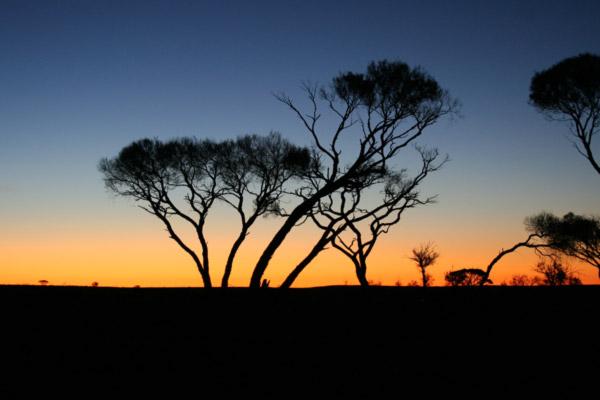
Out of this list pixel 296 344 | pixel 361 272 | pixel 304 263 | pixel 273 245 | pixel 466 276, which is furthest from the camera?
pixel 466 276

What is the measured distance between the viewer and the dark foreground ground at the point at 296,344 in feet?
15.5

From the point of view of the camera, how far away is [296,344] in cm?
584

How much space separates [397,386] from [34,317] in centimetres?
476

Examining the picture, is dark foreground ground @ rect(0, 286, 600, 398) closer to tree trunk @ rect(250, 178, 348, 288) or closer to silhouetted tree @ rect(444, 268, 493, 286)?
tree trunk @ rect(250, 178, 348, 288)

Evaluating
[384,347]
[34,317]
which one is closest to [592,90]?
[384,347]

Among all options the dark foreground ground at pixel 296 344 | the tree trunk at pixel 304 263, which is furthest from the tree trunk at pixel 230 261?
the dark foreground ground at pixel 296 344

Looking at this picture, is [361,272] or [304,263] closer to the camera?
[304,263]

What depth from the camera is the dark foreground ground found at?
4727 millimetres

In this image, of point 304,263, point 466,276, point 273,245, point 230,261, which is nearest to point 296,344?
point 273,245

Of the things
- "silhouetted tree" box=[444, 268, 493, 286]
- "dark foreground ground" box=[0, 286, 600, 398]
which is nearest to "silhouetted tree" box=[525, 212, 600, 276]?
"silhouetted tree" box=[444, 268, 493, 286]

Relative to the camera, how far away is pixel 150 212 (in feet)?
78.7

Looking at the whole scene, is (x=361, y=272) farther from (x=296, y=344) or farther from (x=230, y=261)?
(x=296, y=344)

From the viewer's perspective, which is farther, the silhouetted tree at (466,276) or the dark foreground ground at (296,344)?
the silhouetted tree at (466,276)

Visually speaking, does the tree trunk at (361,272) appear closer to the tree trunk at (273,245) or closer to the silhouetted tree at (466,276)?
the tree trunk at (273,245)
